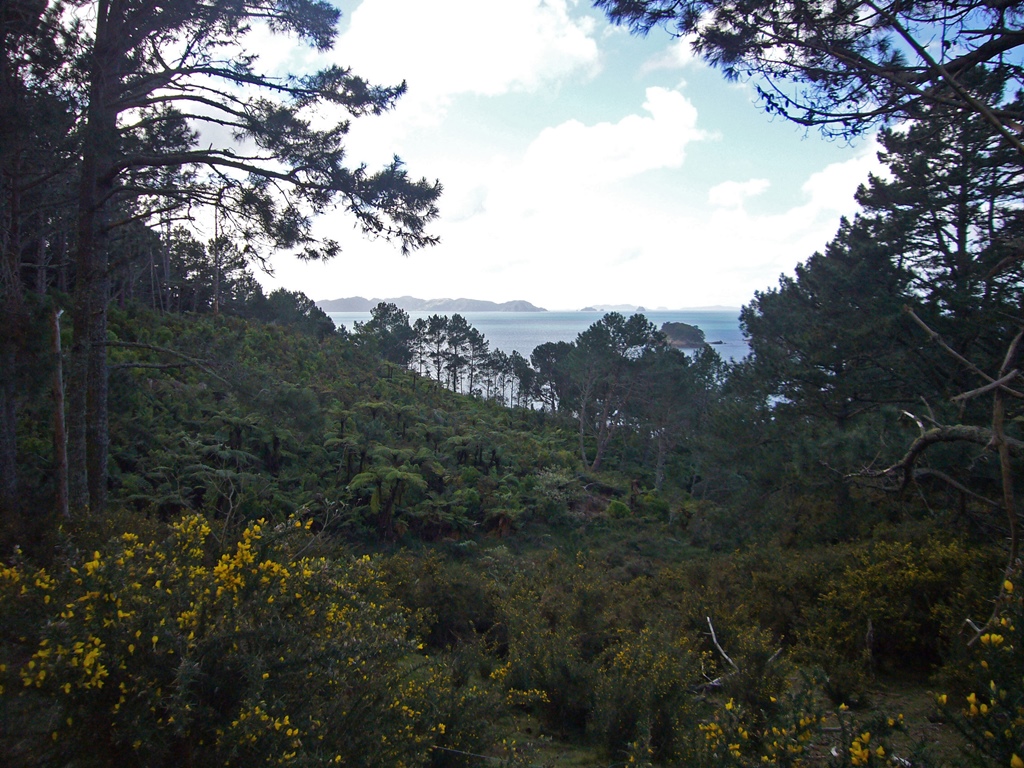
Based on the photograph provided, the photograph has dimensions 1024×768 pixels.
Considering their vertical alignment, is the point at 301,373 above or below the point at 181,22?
below

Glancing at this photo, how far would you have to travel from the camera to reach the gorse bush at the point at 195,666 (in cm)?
246

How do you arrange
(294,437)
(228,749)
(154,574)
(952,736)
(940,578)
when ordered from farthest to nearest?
1. (294,437)
2. (940,578)
3. (952,736)
4. (154,574)
5. (228,749)

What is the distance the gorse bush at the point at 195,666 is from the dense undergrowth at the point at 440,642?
1cm

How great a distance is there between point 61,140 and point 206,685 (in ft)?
23.0

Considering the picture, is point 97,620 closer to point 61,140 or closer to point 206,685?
point 206,685

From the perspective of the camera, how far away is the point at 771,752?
255 cm

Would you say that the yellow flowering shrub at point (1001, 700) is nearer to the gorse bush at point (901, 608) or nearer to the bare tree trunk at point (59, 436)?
the gorse bush at point (901, 608)

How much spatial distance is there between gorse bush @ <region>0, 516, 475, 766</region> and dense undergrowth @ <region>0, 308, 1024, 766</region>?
0.04 feet

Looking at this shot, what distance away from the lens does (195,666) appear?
2.46m

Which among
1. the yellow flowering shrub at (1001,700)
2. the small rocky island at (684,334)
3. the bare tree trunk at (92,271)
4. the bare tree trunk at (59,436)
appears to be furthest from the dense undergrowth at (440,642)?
the small rocky island at (684,334)

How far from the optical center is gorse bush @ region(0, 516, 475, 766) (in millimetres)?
2455

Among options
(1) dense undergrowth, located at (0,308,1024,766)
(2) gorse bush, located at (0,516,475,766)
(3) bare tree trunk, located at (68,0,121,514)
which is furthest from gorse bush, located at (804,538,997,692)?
(3) bare tree trunk, located at (68,0,121,514)

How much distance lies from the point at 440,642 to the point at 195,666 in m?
5.64

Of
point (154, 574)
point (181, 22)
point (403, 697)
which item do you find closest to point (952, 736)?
point (403, 697)
